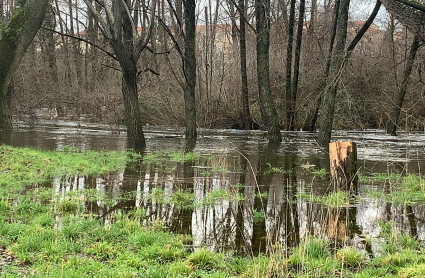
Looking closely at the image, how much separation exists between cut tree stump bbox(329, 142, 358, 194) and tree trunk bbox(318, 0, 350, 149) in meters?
5.70

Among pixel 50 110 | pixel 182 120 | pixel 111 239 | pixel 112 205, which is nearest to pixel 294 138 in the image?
pixel 182 120

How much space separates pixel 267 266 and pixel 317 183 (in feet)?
16.3

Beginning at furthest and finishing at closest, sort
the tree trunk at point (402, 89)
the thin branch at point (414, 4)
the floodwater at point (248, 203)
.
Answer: the tree trunk at point (402, 89) → the thin branch at point (414, 4) → the floodwater at point (248, 203)

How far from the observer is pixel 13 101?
21.5m

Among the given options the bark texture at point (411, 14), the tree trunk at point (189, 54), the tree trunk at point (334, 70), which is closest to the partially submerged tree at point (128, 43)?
the tree trunk at point (189, 54)

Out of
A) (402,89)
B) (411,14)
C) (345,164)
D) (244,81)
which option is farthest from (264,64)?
(345,164)

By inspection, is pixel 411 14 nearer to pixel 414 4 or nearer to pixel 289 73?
pixel 414 4

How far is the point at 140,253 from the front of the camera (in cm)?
455

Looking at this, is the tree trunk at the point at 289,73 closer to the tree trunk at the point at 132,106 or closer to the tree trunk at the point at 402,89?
the tree trunk at the point at 402,89

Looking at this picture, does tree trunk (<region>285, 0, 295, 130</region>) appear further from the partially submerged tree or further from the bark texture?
the bark texture

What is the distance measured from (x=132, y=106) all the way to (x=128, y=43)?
2.04 m

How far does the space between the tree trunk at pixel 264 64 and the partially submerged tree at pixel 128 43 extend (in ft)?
15.2

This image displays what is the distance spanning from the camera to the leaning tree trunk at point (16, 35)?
7.78 m

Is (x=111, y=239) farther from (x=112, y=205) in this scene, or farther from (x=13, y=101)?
(x=13, y=101)
